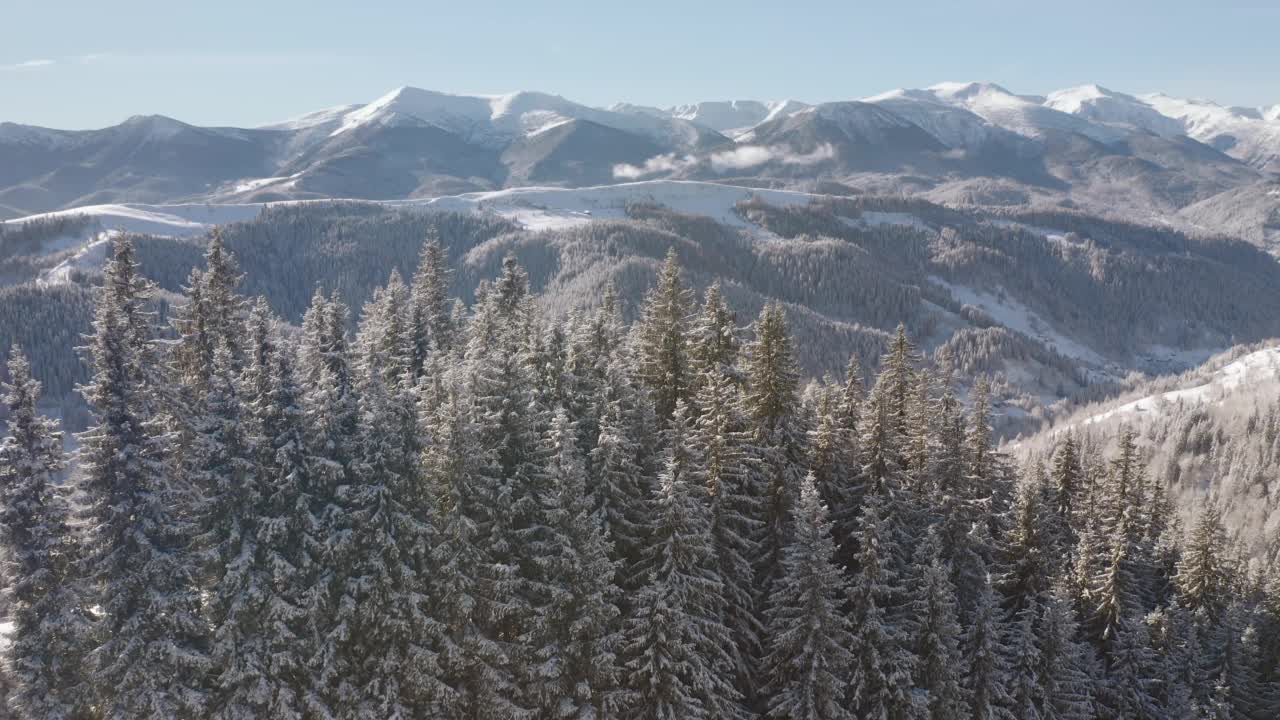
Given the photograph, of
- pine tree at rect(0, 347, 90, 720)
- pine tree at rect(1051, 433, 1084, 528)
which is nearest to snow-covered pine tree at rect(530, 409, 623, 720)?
pine tree at rect(0, 347, 90, 720)

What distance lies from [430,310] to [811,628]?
116 ft

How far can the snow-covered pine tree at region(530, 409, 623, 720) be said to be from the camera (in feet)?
99.7

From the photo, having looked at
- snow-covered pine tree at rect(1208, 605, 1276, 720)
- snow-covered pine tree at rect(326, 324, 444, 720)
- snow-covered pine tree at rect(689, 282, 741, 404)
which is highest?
snow-covered pine tree at rect(689, 282, 741, 404)

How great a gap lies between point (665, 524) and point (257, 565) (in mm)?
15313

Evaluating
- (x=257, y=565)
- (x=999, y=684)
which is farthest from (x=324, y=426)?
(x=999, y=684)

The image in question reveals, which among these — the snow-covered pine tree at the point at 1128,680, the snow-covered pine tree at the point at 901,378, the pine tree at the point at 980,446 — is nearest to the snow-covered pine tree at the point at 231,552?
the snow-covered pine tree at the point at 901,378

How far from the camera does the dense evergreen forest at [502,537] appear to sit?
27516 mm

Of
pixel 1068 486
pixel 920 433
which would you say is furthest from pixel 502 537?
pixel 1068 486

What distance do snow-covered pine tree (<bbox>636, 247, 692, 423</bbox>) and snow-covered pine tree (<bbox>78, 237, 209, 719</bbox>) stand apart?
22.0 m

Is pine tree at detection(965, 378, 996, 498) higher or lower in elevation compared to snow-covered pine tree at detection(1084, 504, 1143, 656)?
higher

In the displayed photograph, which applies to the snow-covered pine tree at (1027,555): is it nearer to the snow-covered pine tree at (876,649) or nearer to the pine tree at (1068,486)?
the pine tree at (1068,486)

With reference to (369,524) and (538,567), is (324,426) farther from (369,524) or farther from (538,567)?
(538,567)

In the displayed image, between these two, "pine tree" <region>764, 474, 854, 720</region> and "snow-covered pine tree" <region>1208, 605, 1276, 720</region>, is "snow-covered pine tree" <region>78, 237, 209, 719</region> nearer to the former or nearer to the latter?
"pine tree" <region>764, 474, 854, 720</region>

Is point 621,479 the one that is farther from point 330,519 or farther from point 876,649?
point 876,649
